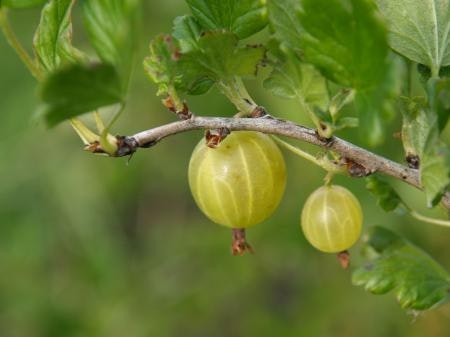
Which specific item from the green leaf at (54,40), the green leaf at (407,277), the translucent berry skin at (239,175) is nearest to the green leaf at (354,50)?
the translucent berry skin at (239,175)

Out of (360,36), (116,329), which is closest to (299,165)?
(116,329)

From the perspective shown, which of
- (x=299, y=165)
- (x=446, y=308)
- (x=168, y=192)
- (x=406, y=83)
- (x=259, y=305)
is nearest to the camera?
(x=406, y=83)

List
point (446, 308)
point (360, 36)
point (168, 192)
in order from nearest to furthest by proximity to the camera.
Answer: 1. point (360, 36)
2. point (446, 308)
3. point (168, 192)

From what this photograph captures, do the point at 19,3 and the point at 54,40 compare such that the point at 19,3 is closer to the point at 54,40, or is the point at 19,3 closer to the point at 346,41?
the point at 54,40

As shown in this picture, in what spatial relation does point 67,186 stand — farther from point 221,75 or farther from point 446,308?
point 221,75

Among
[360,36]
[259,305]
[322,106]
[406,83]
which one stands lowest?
[259,305]

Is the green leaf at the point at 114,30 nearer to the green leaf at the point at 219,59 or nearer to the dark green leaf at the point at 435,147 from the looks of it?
the green leaf at the point at 219,59
